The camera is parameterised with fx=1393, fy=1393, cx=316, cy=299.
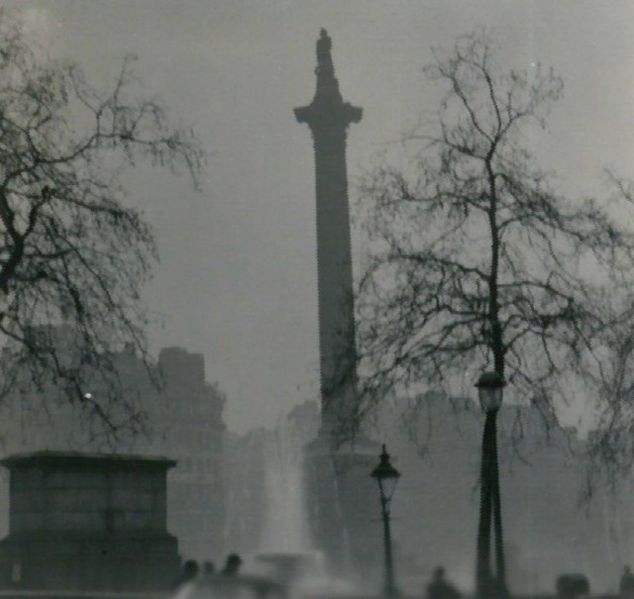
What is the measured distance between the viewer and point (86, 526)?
2606 centimetres

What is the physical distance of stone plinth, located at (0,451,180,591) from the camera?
24906 millimetres

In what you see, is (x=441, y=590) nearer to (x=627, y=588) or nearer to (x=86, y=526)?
(x=627, y=588)

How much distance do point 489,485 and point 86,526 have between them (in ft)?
25.6

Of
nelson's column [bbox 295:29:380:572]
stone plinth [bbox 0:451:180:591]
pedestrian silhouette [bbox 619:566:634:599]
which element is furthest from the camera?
nelson's column [bbox 295:29:380:572]

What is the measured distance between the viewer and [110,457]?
26391mm

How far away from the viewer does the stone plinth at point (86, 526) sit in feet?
81.7

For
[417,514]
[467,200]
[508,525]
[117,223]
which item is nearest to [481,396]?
[467,200]

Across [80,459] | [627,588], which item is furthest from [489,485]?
[80,459]

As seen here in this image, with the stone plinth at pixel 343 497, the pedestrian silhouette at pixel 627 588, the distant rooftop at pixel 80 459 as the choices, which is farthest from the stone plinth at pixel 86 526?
the stone plinth at pixel 343 497

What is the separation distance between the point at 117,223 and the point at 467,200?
6465mm

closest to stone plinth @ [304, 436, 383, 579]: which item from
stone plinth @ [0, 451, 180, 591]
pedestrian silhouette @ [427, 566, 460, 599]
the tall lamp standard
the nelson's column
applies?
the nelson's column

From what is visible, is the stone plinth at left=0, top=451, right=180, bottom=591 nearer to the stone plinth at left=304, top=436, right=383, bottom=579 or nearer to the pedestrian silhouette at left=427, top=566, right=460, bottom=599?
the pedestrian silhouette at left=427, top=566, right=460, bottom=599

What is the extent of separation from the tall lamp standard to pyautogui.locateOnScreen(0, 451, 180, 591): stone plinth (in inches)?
234

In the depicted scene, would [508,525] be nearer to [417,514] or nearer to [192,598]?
[417,514]
